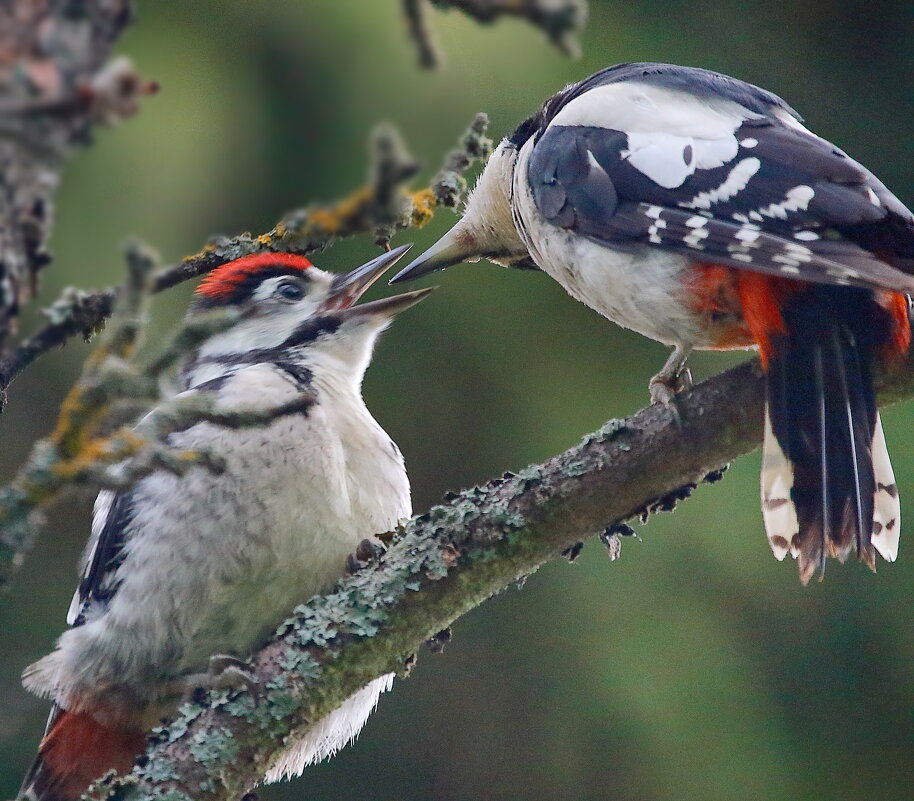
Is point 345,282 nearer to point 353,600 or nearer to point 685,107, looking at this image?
point 685,107

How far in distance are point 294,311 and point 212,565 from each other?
40.2 inches

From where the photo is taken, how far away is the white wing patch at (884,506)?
2498 millimetres

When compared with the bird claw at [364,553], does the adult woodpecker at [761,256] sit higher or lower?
higher

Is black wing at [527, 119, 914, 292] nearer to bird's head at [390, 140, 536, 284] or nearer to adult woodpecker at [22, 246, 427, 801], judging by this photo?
bird's head at [390, 140, 536, 284]

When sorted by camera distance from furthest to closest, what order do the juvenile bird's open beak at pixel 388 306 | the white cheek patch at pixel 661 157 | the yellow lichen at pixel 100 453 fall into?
the juvenile bird's open beak at pixel 388 306, the white cheek patch at pixel 661 157, the yellow lichen at pixel 100 453

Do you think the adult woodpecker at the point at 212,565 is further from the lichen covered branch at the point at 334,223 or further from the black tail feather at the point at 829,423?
the black tail feather at the point at 829,423

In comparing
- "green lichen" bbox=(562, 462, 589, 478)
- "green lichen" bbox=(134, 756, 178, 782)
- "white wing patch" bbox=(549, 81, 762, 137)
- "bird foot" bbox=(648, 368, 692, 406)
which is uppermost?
"white wing patch" bbox=(549, 81, 762, 137)

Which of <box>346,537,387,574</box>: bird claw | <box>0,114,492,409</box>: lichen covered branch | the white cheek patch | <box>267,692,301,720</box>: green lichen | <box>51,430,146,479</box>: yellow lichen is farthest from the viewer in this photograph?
<box>346,537,387,574</box>: bird claw

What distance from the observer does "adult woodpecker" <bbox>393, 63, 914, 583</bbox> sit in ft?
7.93

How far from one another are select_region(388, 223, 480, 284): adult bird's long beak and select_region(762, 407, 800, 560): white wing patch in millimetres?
1564

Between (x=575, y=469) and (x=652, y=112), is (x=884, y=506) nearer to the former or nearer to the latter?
(x=575, y=469)

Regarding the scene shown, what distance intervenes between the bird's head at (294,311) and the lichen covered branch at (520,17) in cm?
203

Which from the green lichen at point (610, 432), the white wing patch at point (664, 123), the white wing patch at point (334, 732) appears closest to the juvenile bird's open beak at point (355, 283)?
the white wing patch at point (664, 123)

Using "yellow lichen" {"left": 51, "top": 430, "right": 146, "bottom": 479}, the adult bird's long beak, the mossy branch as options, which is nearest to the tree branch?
"yellow lichen" {"left": 51, "top": 430, "right": 146, "bottom": 479}
